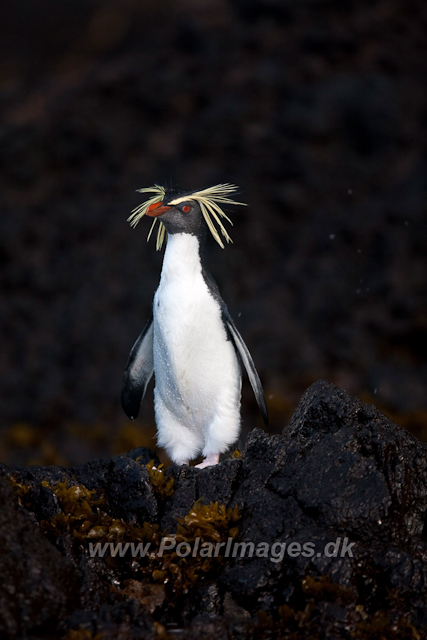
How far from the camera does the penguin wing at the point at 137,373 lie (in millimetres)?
3791

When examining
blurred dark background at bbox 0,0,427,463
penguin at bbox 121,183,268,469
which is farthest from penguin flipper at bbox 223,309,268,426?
blurred dark background at bbox 0,0,427,463

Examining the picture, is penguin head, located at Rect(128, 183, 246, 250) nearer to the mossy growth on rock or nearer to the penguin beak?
the penguin beak

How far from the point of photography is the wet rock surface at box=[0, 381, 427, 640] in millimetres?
1979

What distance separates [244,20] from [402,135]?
97.6 inches

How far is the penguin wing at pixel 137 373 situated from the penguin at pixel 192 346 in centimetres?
21

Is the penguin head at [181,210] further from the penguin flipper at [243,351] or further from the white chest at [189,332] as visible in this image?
the penguin flipper at [243,351]

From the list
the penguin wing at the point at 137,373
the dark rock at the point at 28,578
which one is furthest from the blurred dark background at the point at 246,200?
the dark rock at the point at 28,578

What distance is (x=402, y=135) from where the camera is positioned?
297 inches

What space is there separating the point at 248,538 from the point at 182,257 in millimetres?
1622

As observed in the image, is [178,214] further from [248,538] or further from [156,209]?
[248,538]

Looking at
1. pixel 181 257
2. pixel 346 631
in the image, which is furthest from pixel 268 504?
pixel 181 257

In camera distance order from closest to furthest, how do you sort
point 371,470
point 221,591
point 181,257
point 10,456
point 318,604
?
point 318,604 < point 221,591 < point 371,470 < point 181,257 < point 10,456

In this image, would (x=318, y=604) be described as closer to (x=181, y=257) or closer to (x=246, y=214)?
(x=181, y=257)

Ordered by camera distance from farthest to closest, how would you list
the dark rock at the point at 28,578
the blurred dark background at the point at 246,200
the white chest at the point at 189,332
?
the blurred dark background at the point at 246,200 < the white chest at the point at 189,332 < the dark rock at the point at 28,578
